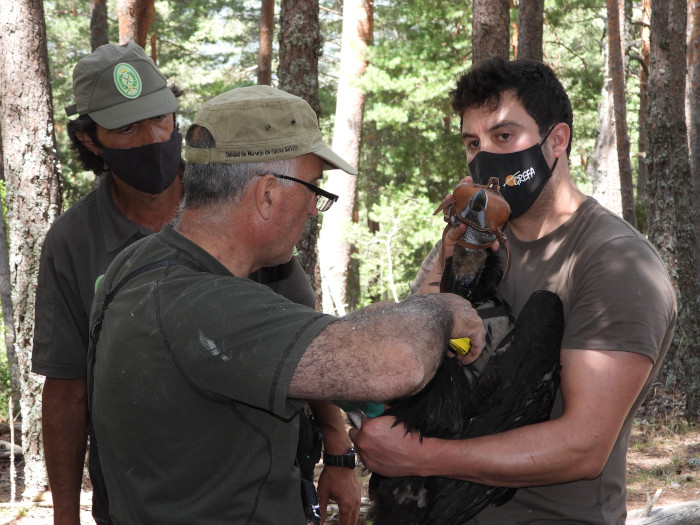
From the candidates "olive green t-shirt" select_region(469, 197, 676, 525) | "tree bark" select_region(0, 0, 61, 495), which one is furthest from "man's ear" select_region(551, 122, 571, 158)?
"tree bark" select_region(0, 0, 61, 495)

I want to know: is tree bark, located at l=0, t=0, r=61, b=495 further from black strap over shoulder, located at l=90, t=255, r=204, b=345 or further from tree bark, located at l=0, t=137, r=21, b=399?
black strap over shoulder, located at l=90, t=255, r=204, b=345

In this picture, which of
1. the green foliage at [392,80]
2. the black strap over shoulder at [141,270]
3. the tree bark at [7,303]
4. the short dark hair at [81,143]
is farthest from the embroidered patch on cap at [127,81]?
the green foliage at [392,80]

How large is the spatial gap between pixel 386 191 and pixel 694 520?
57.5ft

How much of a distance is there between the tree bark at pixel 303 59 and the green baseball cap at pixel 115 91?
12.0ft

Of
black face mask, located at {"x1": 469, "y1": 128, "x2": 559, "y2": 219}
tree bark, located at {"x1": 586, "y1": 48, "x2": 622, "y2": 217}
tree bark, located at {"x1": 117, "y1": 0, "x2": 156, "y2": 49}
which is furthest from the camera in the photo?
tree bark, located at {"x1": 586, "y1": 48, "x2": 622, "y2": 217}

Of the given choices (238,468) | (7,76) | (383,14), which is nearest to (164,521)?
(238,468)

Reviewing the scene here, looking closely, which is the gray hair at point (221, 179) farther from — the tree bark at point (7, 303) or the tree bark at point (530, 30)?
the tree bark at point (530, 30)

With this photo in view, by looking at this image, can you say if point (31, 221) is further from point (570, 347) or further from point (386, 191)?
point (386, 191)

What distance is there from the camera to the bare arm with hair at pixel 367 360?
179 cm

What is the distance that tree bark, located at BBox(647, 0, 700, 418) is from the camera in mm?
9969

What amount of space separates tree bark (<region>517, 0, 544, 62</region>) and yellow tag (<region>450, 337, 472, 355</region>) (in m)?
11.3

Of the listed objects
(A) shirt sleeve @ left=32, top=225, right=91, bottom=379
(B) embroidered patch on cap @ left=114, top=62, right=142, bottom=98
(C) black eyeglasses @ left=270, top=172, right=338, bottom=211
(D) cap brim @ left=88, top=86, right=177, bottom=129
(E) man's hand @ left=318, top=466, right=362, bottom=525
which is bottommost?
(E) man's hand @ left=318, top=466, right=362, bottom=525

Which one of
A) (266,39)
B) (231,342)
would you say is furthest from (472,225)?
(266,39)

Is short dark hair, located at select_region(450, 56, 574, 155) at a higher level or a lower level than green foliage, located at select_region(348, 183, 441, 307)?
higher
